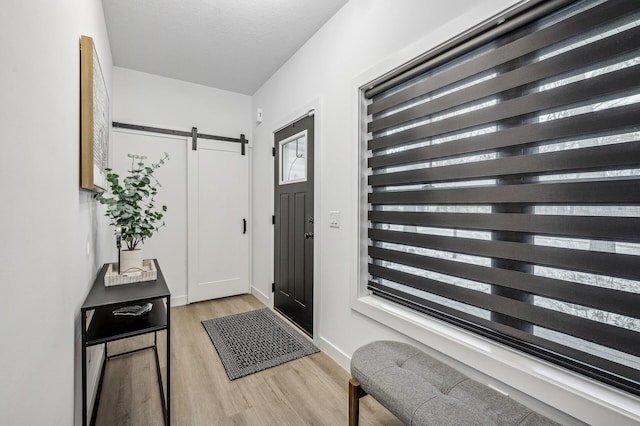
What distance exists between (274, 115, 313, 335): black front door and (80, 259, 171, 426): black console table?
1302 mm

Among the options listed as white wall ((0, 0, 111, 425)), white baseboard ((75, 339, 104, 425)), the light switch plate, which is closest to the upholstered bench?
the light switch plate

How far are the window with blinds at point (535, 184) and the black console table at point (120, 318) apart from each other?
4.88ft

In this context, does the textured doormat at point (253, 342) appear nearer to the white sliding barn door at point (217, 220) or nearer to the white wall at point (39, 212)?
the white sliding barn door at point (217, 220)

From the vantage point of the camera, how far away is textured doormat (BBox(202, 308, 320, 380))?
229 cm

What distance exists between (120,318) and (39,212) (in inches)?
40.9

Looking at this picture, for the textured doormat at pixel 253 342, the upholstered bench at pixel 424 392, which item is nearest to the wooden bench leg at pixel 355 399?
the upholstered bench at pixel 424 392

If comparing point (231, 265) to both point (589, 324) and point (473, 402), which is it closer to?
point (473, 402)

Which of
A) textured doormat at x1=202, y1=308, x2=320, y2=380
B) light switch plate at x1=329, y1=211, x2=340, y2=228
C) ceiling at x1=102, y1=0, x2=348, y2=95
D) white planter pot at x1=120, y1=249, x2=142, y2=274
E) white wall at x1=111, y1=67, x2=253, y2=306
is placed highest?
ceiling at x1=102, y1=0, x2=348, y2=95

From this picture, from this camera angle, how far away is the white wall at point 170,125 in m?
3.33

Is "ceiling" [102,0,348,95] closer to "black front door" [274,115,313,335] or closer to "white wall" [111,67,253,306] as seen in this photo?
"white wall" [111,67,253,306]

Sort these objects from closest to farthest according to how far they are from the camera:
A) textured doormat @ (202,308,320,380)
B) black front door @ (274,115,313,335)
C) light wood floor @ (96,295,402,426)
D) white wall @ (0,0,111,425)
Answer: white wall @ (0,0,111,425), light wood floor @ (96,295,402,426), textured doormat @ (202,308,320,380), black front door @ (274,115,313,335)

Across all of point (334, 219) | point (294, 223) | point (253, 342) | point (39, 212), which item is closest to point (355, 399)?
point (334, 219)

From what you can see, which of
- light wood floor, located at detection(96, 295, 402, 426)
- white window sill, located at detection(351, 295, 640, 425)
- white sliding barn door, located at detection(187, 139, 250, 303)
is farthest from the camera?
white sliding barn door, located at detection(187, 139, 250, 303)

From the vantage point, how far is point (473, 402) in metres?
1.17
